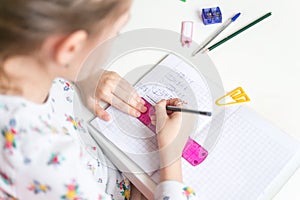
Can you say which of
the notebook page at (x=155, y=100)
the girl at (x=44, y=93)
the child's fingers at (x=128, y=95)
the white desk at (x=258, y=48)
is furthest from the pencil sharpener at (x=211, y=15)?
the girl at (x=44, y=93)

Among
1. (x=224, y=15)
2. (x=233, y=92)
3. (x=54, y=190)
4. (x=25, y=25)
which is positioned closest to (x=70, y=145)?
(x=54, y=190)

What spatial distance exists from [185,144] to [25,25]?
15.0 inches

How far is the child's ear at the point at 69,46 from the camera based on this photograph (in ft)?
1.75

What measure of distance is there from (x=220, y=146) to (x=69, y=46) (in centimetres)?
35

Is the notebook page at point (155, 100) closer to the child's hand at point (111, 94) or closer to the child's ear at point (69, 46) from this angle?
the child's hand at point (111, 94)

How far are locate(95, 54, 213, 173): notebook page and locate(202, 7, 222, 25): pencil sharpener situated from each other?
12cm

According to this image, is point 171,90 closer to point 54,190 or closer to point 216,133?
point 216,133

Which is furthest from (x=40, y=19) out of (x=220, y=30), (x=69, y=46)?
(x=220, y=30)

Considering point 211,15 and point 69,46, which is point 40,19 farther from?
point 211,15

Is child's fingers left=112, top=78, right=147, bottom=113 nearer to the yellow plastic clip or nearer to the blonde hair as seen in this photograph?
the yellow plastic clip

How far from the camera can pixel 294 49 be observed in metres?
0.91

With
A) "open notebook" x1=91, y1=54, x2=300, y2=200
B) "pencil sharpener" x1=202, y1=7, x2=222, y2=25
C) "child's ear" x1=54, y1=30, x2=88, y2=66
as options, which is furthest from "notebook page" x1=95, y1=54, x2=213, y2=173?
"child's ear" x1=54, y1=30, x2=88, y2=66

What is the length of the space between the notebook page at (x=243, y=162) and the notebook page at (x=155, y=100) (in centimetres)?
5

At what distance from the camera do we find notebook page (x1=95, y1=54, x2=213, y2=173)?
778 millimetres
